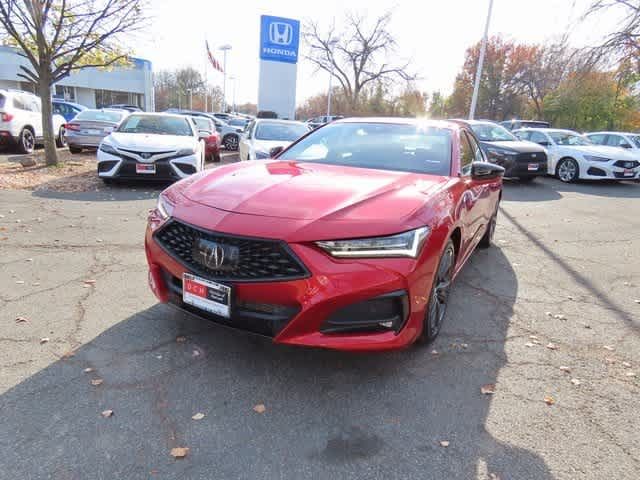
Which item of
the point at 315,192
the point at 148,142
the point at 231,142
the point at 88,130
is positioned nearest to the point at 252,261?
the point at 315,192

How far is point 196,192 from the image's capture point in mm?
2809

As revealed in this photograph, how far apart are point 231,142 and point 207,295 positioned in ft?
52.1

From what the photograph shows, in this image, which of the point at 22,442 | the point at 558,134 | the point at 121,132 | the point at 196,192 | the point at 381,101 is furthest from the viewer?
the point at 381,101

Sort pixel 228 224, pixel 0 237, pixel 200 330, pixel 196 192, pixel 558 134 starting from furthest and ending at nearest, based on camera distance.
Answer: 1. pixel 558 134
2. pixel 0 237
3. pixel 200 330
4. pixel 196 192
5. pixel 228 224

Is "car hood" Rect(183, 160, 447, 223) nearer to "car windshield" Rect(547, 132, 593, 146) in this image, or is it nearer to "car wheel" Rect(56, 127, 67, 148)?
"car windshield" Rect(547, 132, 593, 146)

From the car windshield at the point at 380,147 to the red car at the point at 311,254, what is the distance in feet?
1.45

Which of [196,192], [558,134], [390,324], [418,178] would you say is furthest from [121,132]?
[558,134]

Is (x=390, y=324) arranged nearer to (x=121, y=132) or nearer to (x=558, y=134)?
(x=121, y=132)

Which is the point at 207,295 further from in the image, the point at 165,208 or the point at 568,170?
the point at 568,170

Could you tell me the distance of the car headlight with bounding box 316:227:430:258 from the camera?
2.27 meters

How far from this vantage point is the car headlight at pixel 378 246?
227cm

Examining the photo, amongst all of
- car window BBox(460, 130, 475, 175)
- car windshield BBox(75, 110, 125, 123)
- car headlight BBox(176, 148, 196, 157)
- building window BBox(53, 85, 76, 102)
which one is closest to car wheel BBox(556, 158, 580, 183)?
car window BBox(460, 130, 475, 175)

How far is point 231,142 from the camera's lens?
1748cm

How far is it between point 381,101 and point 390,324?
49893 mm
